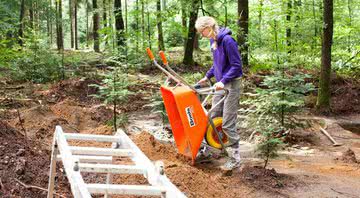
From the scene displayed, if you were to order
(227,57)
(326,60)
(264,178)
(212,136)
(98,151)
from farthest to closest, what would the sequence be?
(326,60) → (212,136) → (227,57) → (264,178) → (98,151)

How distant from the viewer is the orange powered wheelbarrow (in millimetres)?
5688

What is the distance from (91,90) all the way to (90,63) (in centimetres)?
532

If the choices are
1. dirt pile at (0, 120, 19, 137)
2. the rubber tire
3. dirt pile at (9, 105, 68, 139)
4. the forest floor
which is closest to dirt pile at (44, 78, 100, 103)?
the forest floor

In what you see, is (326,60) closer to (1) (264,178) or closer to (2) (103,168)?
(1) (264,178)

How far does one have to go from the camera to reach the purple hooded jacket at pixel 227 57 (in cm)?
577

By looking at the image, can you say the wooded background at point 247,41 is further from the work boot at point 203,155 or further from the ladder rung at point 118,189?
the ladder rung at point 118,189

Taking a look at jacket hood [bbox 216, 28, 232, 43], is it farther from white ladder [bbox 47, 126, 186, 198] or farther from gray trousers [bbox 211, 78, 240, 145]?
white ladder [bbox 47, 126, 186, 198]

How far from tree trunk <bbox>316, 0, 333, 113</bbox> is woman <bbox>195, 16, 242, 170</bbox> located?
5266 mm

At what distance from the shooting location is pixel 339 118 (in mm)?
10680

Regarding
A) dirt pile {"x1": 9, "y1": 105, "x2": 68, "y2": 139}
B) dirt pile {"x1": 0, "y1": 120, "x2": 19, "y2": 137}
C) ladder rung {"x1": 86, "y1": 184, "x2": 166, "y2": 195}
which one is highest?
ladder rung {"x1": 86, "y1": 184, "x2": 166, "y2": 195}

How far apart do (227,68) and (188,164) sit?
1642mm

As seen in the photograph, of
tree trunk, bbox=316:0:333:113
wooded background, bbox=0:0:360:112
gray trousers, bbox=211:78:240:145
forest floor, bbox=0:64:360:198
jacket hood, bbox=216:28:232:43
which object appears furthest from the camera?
tree trunk, bbox=316:0:333:113

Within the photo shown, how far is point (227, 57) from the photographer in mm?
5918

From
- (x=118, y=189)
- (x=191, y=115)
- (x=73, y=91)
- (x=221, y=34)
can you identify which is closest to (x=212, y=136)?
(x=191, y=115)
